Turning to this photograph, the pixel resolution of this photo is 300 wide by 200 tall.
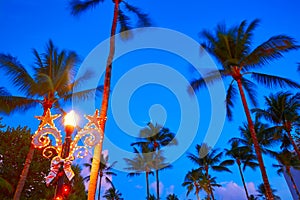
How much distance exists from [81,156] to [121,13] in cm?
828

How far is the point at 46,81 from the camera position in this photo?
11844 mm

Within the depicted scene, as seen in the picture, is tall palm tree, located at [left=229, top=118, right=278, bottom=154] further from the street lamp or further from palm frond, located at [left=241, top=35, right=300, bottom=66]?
the street lamp

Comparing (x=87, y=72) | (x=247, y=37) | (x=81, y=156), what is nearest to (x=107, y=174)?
(x=87, y=72)

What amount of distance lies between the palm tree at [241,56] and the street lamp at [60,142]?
9.65 m

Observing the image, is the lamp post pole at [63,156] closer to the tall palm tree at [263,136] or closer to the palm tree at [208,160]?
the tall palm tree at [263,136]

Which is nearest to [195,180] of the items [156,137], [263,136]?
[156,137]

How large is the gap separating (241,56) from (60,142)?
12.1 metres

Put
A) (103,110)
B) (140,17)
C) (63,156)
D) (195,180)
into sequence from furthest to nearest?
(195,180)
(140,17)
(103,110)
(63,156)

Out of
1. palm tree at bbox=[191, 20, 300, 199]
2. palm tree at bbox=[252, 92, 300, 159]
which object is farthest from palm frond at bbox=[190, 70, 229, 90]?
palm tree at bbox=[252, 92, 300, 159]

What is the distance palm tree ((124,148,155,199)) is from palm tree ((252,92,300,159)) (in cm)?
1714

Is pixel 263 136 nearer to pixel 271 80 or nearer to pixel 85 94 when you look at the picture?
pixel 271 80

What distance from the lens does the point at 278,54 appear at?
12891 mm

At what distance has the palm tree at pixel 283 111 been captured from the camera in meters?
20.2

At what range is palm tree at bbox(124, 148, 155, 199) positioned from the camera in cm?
3406
